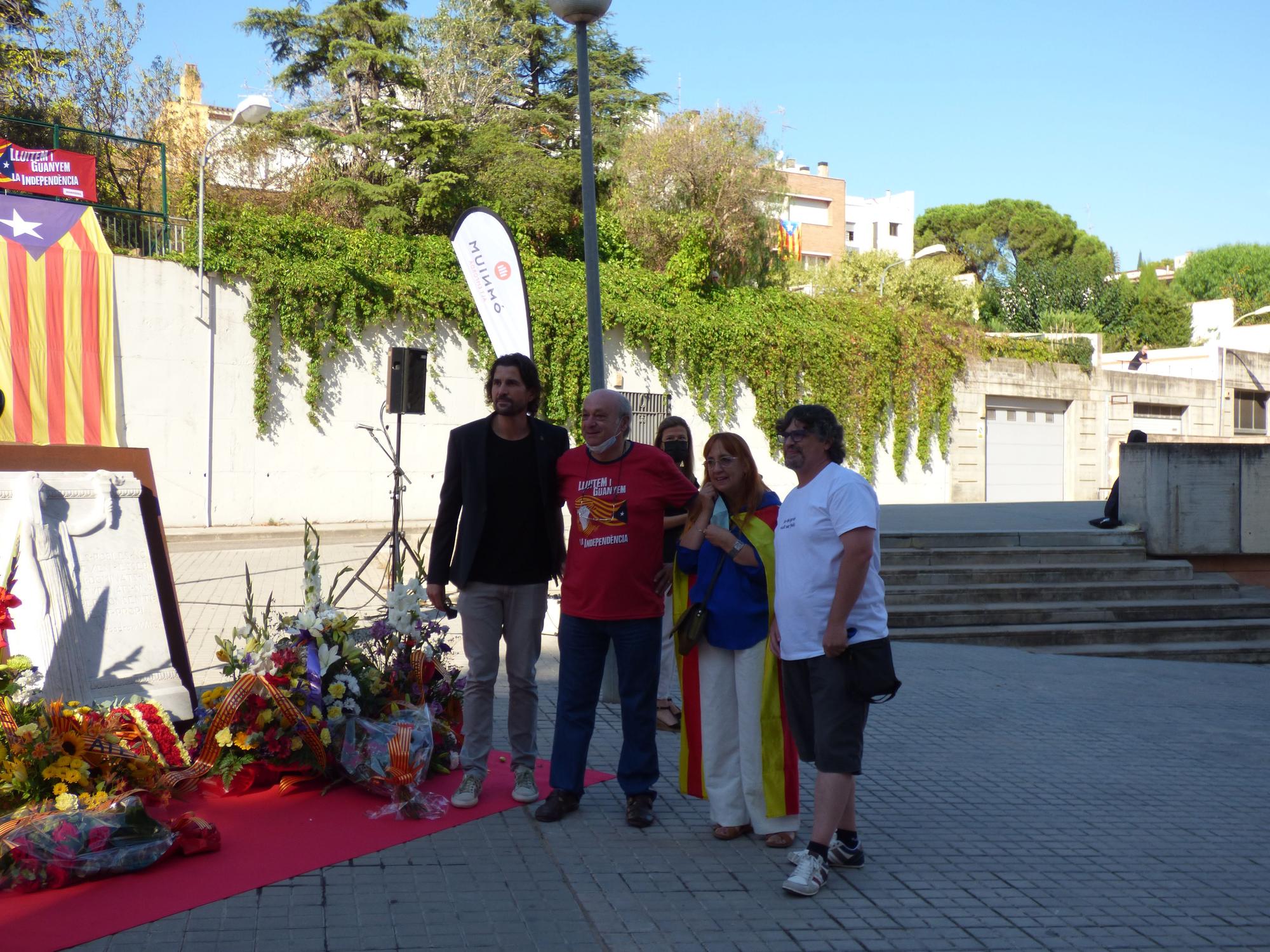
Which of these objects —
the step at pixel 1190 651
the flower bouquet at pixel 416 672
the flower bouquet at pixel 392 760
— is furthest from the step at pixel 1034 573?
the flower bouquet at pixel 392 760

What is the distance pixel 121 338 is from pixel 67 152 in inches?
119

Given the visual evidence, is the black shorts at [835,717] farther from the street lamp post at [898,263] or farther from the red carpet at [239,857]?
the street lamp post at [898,263]

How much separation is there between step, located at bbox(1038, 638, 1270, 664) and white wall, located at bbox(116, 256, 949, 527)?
1351 centimetres

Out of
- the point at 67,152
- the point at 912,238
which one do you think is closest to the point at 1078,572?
the point at 67,152

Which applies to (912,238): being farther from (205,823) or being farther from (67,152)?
(205,823)

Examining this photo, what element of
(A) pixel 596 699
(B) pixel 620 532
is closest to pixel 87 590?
(A) pixel 596 699

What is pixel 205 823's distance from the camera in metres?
4.14

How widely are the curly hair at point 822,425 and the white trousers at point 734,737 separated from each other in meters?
0.85

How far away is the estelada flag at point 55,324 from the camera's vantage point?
16.7 meters

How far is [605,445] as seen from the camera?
183 inches

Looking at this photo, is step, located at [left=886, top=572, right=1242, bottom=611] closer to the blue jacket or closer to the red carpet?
the red carpet

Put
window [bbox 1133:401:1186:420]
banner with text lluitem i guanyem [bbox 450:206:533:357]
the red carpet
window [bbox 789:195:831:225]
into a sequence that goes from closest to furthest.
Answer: the red carpet
banner with text lluitem i guanyem [bbox 450:206:533:357]
window [bbox 1133:401:1186:420]
window [bbox 789:195:831:225]

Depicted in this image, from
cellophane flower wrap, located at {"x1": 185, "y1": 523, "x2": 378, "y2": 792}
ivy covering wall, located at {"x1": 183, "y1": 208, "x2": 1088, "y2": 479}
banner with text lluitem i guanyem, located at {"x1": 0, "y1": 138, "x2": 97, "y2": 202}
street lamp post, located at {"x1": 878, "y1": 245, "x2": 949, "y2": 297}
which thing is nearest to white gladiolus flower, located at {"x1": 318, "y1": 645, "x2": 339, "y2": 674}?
cellophane flower wrap, located at {"x1": 185, "y1": 523, "x2": 378, "y2": 792}

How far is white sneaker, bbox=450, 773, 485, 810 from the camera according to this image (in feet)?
15.5
